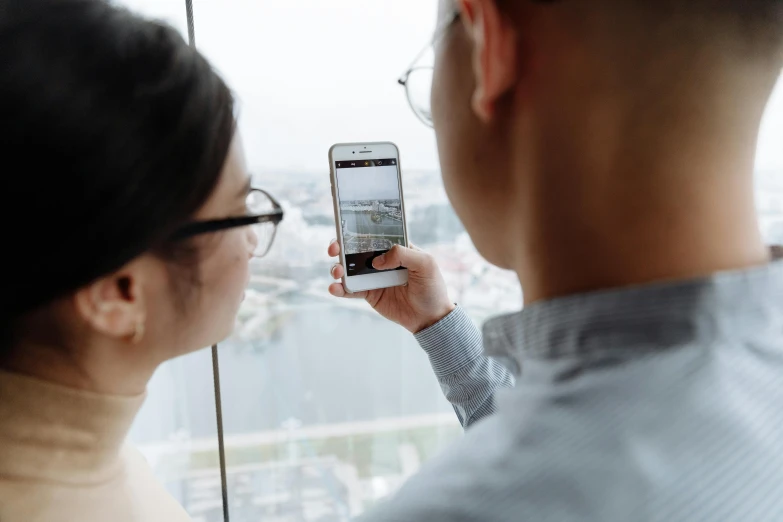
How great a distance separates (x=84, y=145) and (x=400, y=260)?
0.51m

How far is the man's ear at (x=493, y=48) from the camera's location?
43cm

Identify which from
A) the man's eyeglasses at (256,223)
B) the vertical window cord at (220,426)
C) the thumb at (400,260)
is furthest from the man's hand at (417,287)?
the vertical window cord at (220,426)

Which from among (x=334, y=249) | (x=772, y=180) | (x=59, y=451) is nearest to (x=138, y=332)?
(x=59, y=451)

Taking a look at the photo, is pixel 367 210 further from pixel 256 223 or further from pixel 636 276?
pixel 636 276

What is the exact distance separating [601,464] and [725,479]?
0.08 meters

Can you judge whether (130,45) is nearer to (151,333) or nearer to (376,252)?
(151,333)

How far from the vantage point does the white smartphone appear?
93cm

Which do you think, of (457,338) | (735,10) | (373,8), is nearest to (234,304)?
(457,338)

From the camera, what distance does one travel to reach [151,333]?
0.63 m

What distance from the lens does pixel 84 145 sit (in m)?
0.51

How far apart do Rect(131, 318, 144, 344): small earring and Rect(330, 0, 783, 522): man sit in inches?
13.8

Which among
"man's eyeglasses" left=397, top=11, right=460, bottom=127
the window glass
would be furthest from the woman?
the window glass

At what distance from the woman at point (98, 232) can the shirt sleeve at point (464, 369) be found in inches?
13.3

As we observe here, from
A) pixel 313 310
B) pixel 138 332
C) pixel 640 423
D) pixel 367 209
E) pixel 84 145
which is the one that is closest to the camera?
pixel 640 423
